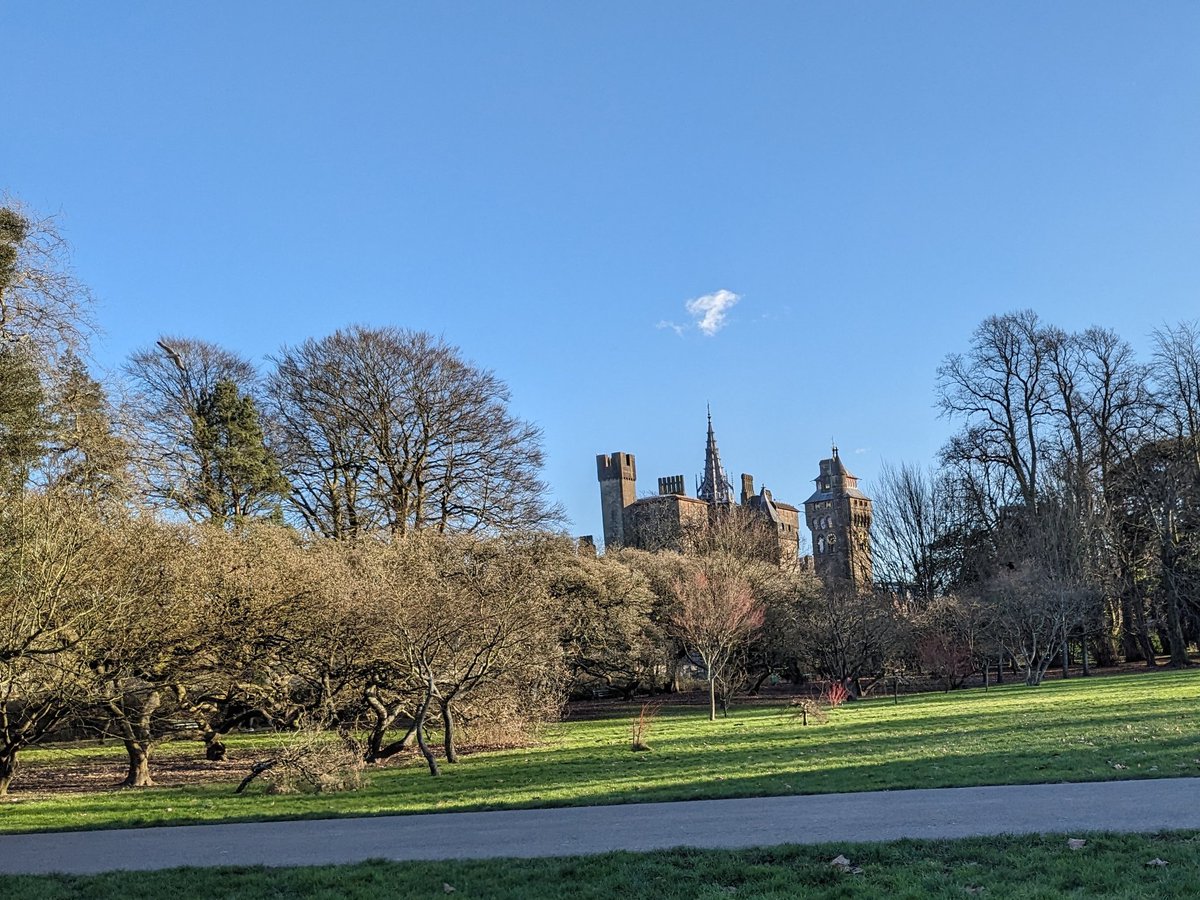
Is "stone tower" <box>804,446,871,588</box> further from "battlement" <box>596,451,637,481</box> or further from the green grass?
the green grass

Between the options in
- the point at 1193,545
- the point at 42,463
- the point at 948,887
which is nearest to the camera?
the point at 948,887

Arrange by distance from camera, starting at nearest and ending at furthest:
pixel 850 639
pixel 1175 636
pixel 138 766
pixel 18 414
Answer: pixel 18 414 < pixel 138 766 < pixel 850 639 < pixel 1175 636

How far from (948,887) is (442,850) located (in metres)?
4.21

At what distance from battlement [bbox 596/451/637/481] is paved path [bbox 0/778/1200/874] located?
76.4m

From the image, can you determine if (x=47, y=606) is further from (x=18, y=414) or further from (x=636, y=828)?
(x=636, y=828)

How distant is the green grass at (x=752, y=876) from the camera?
6098 mm

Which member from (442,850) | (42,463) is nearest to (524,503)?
(42,463)

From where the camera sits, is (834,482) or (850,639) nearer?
(850,639)

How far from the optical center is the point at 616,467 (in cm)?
8681

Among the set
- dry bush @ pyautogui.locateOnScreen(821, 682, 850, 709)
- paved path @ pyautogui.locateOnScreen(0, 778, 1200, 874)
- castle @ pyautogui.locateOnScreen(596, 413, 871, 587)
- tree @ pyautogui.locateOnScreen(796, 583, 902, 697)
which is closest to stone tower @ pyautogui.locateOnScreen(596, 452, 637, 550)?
castle @ pyautogui.locateOnScreen(596, 413, 871, 587)

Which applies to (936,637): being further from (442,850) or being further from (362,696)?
(442,850)

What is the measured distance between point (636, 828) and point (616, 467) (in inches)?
3076

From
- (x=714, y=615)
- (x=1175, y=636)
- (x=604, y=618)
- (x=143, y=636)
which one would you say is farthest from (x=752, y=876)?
(x=1175, y=636)

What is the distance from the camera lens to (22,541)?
41.0ft
